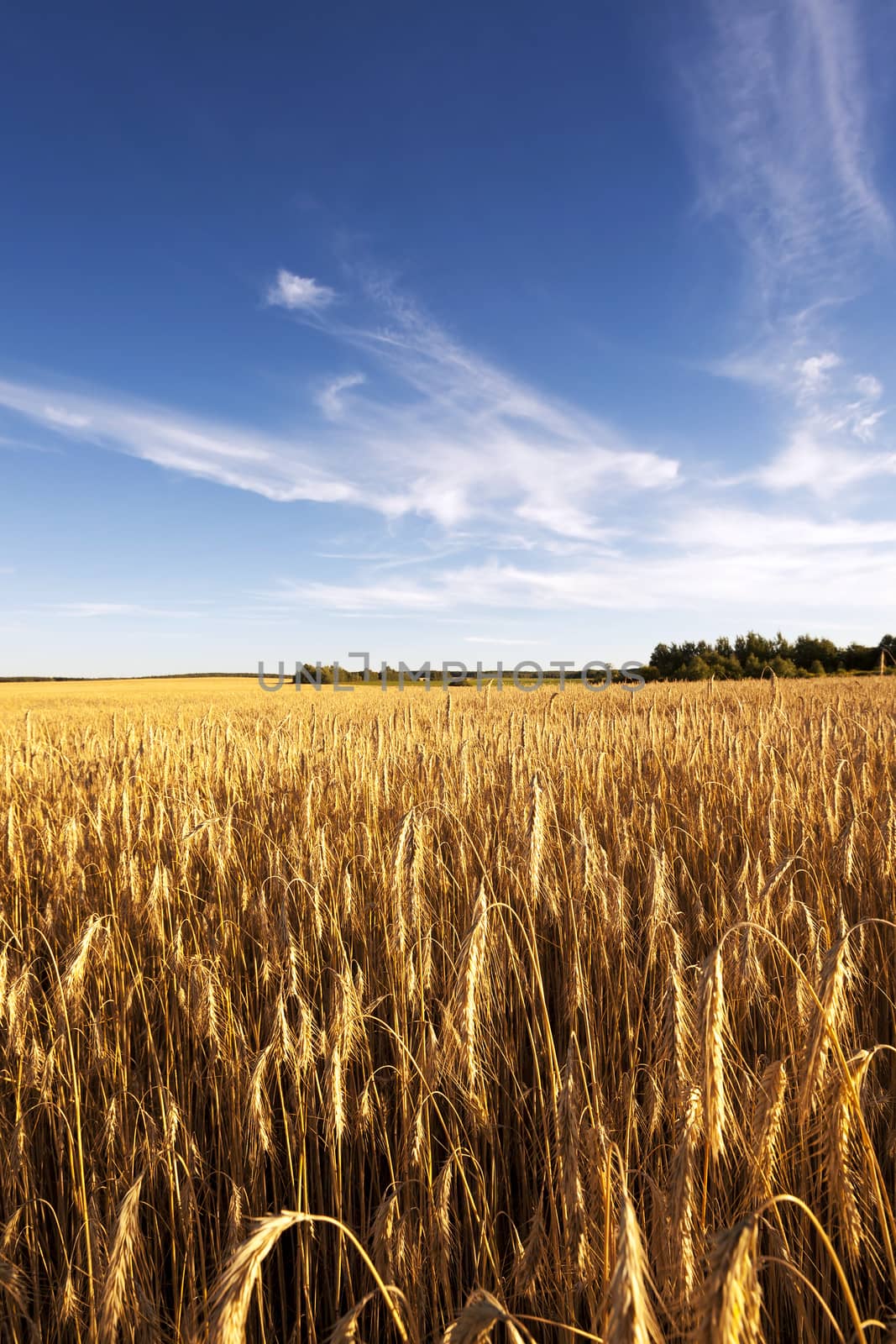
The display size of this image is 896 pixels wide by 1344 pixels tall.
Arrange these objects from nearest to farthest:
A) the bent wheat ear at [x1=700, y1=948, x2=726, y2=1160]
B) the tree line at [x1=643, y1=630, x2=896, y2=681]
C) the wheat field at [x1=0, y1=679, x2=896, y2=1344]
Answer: the bent wheat ear at [x1=700, y1=948, x2=726, y2=1160], the wheat field at [x1=0, y1=679, x2=896, y2=1344], the tree line at [x1=643, y1=630, x2=896, y2=681]

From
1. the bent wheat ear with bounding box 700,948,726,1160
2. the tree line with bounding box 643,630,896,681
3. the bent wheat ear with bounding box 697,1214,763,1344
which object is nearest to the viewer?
the bent wheat ear with bounding box 697,1214,763,1344

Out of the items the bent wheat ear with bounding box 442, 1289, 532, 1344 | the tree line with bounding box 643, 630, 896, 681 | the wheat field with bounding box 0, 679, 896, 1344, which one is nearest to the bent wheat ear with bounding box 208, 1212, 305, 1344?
the wheat field with bounding box 0, 679, 896, 1344

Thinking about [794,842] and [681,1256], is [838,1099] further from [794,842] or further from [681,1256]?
[794,842]

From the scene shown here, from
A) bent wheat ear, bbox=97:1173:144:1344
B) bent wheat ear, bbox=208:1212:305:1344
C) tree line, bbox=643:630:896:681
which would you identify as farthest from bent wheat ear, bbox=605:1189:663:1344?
tree line, bbox=643:630:896:681

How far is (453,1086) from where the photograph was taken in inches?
67.0

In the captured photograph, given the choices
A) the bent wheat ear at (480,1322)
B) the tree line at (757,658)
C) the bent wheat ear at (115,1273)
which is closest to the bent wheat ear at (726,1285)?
the bent wheat ear at (480,1322)

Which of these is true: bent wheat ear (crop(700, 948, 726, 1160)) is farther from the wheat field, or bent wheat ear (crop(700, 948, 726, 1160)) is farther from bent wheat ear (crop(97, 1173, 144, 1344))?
bent wheat ear (crop(97, 1173, 144, 1344))

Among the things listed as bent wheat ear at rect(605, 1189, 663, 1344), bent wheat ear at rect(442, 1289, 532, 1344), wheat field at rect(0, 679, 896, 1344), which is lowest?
wheat field at rect(0, 679, 896, 1344)

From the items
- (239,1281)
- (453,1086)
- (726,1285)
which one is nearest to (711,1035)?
(726,1285)

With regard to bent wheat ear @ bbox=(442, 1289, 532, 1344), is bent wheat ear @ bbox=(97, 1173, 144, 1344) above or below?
below

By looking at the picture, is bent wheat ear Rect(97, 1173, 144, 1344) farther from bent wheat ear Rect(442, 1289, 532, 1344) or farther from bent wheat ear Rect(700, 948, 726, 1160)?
bent wheat ear Rect(700, 948, 726, 1160)

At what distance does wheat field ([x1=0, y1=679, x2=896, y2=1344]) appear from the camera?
0.99 meters

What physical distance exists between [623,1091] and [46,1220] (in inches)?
58.5

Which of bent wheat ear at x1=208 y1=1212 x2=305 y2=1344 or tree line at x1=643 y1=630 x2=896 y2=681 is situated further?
tree line at x1=643 y1=630 x2=896 y2=681
